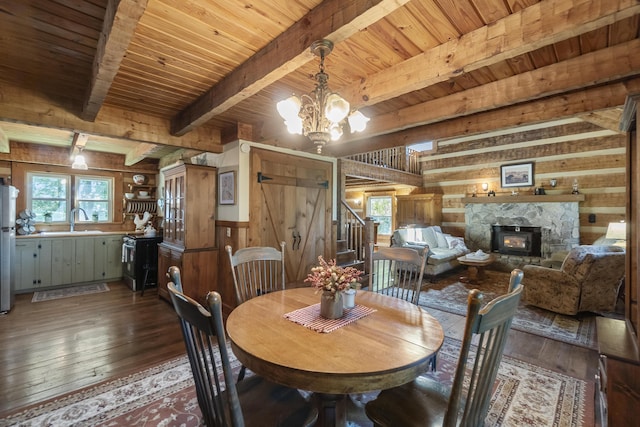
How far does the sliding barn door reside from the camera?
403cm

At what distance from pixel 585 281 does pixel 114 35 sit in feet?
17.5

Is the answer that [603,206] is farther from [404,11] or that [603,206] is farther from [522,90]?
[404,11]

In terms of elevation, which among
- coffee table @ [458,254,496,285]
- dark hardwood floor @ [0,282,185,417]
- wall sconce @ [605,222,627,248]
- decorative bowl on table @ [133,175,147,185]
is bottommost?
dark hardwood floor @ [0,282,185,417]

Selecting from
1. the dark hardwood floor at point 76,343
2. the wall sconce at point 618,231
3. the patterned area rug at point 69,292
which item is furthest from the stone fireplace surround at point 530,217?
the patterned area rug at point 69,292

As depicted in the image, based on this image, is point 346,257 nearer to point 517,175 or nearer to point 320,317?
point 320,317

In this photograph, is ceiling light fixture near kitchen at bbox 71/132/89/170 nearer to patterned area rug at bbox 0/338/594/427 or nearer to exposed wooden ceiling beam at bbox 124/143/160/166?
exposed wooden ceiling beam at bbox 124/143/160/166

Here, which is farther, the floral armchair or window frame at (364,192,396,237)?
window frame at (364,192,396,237)

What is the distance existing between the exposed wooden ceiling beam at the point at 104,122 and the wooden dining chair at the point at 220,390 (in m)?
3.06

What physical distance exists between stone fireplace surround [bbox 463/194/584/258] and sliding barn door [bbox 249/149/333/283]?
477cm

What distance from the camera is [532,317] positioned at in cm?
378

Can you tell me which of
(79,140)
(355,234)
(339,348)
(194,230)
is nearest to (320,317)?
(339,348)

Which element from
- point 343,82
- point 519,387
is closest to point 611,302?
point 519,387

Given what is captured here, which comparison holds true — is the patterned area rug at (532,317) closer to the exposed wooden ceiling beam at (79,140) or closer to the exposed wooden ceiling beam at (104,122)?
the exposed wooden ceiling beam at (104,122)

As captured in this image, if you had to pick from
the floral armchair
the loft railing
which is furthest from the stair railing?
the floral armchair
